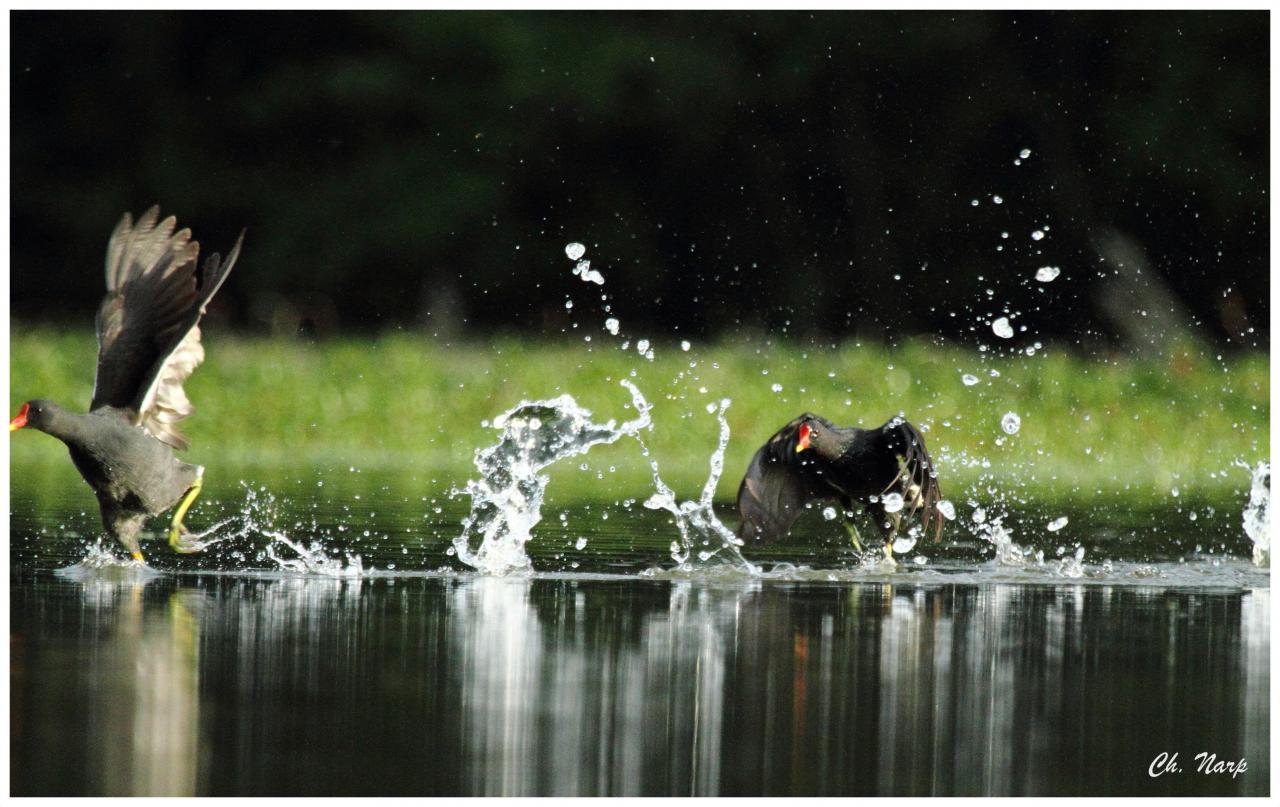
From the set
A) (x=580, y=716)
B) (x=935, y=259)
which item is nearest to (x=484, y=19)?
(x=935, y=259)

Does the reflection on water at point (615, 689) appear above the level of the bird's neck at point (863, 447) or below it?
below

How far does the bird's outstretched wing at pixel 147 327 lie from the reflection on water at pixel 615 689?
1088 millimetres

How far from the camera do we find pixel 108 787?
13.9ft

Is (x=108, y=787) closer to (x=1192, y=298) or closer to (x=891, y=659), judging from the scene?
(x=891, y=659)

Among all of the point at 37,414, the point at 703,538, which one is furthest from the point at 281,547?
the point at 703,538

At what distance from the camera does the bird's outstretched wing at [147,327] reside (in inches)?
318

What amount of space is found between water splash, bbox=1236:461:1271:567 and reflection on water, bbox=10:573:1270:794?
133 centimetres

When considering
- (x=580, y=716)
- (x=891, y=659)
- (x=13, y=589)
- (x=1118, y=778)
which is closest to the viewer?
(x=1118, y=778)

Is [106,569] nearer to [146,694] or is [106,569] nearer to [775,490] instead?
[146,694]

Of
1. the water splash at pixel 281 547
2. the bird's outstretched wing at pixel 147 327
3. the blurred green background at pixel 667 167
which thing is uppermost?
the blurred green background at pixel 667 167

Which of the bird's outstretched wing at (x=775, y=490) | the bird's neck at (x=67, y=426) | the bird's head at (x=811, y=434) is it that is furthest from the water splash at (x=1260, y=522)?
the bird's neck at (x=67, y=426)

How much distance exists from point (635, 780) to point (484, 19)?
2240 centimetres

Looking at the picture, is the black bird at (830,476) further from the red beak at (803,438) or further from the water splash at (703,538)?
the water splash at (703,538)
